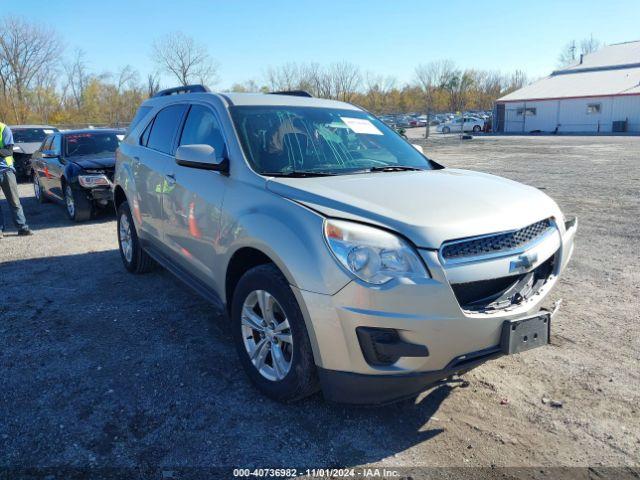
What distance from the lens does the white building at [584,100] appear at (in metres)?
41.5

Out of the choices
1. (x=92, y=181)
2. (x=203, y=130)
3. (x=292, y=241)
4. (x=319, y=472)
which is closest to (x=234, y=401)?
(x=319, y=472)

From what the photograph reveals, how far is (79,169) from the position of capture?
8594mm

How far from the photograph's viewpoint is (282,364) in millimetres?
3000

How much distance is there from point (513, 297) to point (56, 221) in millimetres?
8824

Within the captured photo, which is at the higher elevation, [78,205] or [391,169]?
[391,169]

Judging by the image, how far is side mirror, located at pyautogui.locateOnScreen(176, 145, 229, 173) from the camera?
3377mm

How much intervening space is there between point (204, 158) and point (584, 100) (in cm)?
4764

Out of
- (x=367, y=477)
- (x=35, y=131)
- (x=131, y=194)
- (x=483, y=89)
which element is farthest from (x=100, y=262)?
(x=483, y=89)

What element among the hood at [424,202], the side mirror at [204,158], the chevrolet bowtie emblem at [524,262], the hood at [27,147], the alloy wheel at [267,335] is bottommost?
the alloy wheel at [267,335]

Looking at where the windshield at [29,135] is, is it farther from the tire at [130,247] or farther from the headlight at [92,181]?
the tire at [130,247]

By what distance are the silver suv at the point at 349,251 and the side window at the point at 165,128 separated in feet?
1.43

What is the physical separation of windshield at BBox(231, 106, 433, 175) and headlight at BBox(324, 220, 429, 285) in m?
1.03

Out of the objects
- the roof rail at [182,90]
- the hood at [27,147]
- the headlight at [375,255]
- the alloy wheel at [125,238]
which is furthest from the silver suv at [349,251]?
the hood at [27,147]

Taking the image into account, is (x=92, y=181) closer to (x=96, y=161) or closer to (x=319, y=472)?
(x=96, y=161)
